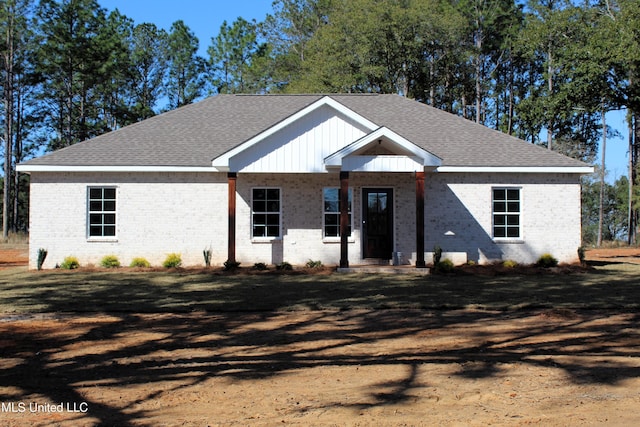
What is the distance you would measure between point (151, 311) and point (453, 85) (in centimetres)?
3917

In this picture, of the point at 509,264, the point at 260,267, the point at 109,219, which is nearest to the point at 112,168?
the point at 109,219

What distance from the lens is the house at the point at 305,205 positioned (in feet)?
64.3

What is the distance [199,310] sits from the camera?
11.4 m

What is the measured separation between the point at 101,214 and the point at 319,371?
14.8m

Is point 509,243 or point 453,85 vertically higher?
point 453,85

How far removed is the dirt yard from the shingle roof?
10.2 metres

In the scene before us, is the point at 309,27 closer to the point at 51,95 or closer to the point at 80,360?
the point at 51,95

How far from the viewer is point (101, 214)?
65.2ft

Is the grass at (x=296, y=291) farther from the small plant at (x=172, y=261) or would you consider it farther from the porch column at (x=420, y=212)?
the porch column at (x=420, y=212)

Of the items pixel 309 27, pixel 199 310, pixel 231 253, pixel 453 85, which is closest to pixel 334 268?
pixel 231 253

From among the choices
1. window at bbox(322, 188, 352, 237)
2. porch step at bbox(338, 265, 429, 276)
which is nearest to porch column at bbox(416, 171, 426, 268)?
porch step at bbox(338, 265, 429, 276)

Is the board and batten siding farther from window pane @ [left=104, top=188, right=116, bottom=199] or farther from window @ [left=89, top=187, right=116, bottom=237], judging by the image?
window @ [left=89, top=187, right=116, bottom=237]

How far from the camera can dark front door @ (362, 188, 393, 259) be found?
66.8 feet

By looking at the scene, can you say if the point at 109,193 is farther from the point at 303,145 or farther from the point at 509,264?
the point at 509,264
